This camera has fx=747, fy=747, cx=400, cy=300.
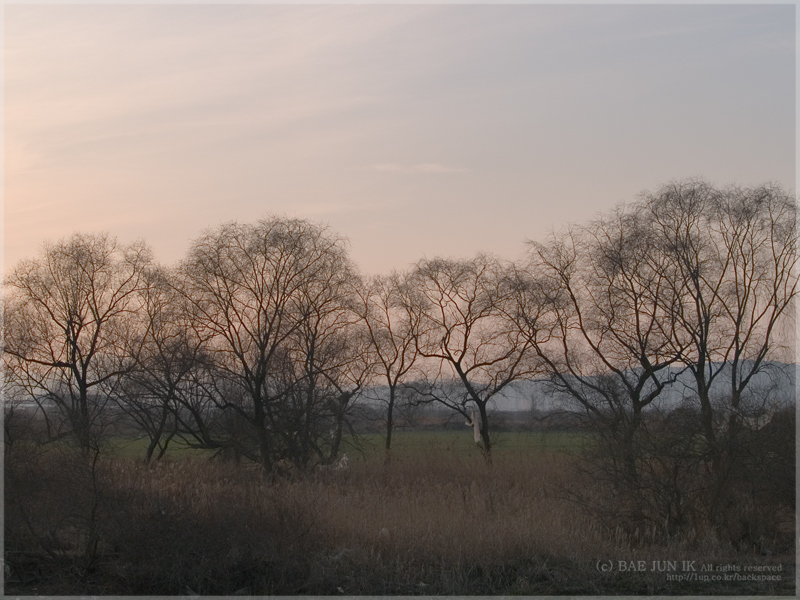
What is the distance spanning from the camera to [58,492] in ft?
43.4

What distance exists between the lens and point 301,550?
1289 cm

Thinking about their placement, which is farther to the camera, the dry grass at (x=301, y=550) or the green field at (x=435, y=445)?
the green field at (x=435, y=445)

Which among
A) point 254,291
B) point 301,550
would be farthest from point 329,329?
point 301,550

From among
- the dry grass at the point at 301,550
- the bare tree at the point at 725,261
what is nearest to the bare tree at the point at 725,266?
the bare tree at the point at 725,261

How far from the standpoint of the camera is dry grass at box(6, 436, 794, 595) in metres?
12.2

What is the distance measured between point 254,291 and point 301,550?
38.8ft

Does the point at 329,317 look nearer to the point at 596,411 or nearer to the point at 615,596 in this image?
the point at 596,411

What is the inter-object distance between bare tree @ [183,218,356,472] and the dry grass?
7.32 m

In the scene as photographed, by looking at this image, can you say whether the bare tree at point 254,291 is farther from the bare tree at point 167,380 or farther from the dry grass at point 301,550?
the dry grass at point 301,550

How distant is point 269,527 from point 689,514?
28.0 feet

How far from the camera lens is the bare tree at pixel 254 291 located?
22641 millimetres

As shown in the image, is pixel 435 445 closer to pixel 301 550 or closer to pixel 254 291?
pixel 254 291

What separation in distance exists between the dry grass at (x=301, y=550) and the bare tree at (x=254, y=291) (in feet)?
24.0

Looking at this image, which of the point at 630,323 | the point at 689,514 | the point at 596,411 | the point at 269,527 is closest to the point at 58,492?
the point at 269,527
